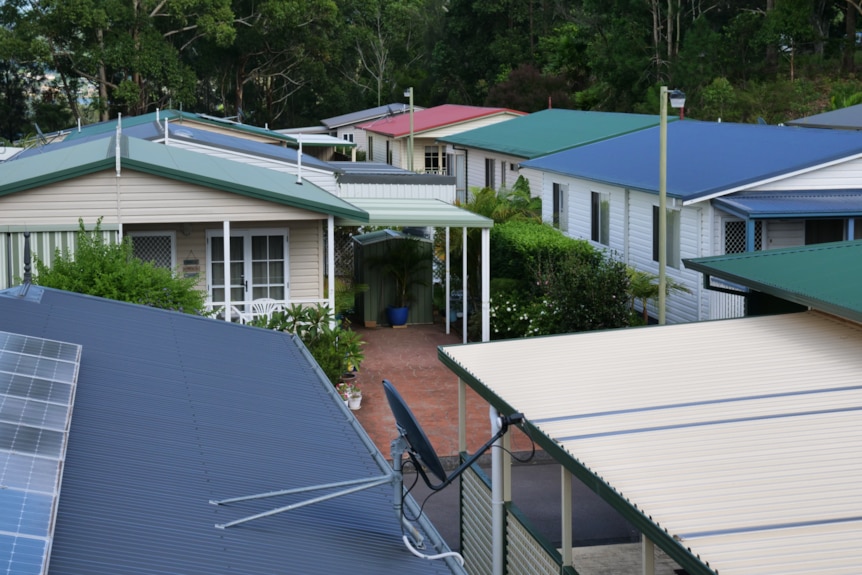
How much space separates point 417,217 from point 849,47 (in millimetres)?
32767

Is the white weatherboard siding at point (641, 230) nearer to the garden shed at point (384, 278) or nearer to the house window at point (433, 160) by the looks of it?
the garden shed at point (384, 278)

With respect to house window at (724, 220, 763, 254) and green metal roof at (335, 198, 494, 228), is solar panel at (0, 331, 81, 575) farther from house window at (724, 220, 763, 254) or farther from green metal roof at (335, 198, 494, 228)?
house window at (724, 220, 763, 254)

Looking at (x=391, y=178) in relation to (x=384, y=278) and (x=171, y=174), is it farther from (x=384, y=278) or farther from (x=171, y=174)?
(x=171, y=174)

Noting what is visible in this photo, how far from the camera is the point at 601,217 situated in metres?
24.9

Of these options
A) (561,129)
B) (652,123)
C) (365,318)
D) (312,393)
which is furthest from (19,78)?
(312,393)

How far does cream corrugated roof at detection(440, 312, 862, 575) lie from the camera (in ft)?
18.6

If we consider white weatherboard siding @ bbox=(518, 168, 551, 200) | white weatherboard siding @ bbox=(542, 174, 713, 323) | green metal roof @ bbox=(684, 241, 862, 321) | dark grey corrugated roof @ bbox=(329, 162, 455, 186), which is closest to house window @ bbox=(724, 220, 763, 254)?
white weatherboard siding @ bbox=(542, 174, 713, 323)

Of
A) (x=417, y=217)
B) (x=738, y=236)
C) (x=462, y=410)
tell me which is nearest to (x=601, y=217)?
(x=738, y=236)

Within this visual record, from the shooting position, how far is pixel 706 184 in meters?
19.8

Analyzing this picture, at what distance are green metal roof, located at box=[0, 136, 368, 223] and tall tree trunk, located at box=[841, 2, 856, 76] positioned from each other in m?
32.4

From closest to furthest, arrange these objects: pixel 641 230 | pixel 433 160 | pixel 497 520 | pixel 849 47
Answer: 1. pixel 497 520
2. pixel 641 230
3. pixel 849 47
4. pixel 433 160

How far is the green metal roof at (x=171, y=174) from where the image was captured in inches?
654

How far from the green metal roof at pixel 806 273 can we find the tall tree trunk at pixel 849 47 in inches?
1409

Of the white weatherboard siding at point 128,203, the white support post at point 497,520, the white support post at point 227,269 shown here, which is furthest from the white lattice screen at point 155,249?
the white support post at point 497,520
